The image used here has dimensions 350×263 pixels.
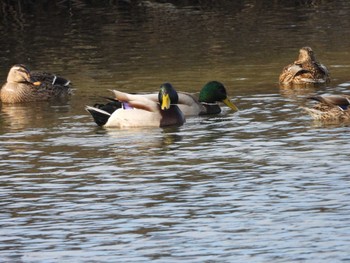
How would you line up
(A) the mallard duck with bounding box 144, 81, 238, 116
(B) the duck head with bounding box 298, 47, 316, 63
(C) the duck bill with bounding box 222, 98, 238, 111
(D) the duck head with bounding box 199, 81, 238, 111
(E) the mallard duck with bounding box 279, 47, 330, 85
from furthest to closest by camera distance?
(B) the duck head with bounding box 298, 47, 316, 63 < (E) the mallard duck with bounding box 279, 47, 330, 85 < (D) the duck head with bounding box 199, 81, 238, 111 < (C) the duck bill with bounding box 222, 98, 238, 111 < (A) the mallard duck with bounding box 144, 81, 238, 116

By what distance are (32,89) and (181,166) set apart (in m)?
7.30

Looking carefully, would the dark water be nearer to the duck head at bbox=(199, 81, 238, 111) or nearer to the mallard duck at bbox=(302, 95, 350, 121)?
the mallard duck at bbox=(302, 95, 350, 121)

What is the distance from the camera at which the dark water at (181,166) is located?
10.6 m

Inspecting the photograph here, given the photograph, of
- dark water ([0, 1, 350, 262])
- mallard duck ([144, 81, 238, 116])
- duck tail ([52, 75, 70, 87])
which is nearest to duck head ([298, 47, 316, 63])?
dark water ([0, 1, 350, 262])

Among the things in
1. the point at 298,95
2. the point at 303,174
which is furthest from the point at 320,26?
the point at 303,174

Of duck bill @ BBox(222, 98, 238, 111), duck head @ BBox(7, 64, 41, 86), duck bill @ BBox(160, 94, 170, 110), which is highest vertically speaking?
duck head @ BBox(7, 64, 41, 86)

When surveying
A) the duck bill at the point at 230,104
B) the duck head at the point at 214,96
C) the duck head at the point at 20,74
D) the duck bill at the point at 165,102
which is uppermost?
the duck head at the point at 20,74

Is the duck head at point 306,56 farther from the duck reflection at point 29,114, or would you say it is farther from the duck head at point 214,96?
the duck reflection at point 29,114

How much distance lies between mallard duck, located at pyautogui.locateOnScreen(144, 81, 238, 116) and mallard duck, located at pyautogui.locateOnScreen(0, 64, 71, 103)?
297cm

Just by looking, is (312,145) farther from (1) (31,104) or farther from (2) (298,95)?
(1) (31,104)

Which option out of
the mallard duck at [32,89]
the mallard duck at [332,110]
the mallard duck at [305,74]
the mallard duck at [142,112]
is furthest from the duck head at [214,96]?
the mallard duck at [32,89]

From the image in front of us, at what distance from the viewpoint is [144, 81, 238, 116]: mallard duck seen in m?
18.5

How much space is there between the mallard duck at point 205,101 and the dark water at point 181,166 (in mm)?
162

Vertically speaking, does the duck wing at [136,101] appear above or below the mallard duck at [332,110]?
above
